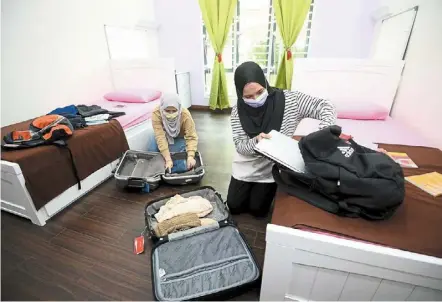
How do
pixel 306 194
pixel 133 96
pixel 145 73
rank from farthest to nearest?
pixel 145 73 < pixel 133 96 < pixel 306 194

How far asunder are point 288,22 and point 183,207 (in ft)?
10.6

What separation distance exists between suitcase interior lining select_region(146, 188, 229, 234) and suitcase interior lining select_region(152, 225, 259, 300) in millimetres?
155

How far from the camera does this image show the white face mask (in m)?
1.23

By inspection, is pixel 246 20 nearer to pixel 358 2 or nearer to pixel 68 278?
pixel 358 2

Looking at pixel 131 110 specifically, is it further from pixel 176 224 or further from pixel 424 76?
pixel 424 76

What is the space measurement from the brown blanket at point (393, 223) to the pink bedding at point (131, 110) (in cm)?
181

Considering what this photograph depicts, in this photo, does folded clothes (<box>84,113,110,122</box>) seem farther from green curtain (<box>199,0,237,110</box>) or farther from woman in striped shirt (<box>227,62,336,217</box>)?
green curtain (<box>199,0,237,110</box>)

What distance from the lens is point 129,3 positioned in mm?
3258

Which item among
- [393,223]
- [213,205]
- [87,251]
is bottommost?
[87,251]

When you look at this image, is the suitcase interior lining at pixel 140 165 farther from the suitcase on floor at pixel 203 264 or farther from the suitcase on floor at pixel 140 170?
the suitcase on floor at pixel 203 264

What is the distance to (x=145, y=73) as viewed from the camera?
10.1 feet

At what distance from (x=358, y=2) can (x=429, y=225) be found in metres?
3.55

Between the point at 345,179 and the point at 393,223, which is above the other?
the point at 345,179

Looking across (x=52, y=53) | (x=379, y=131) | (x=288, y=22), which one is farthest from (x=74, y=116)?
(x=288, y=22)
